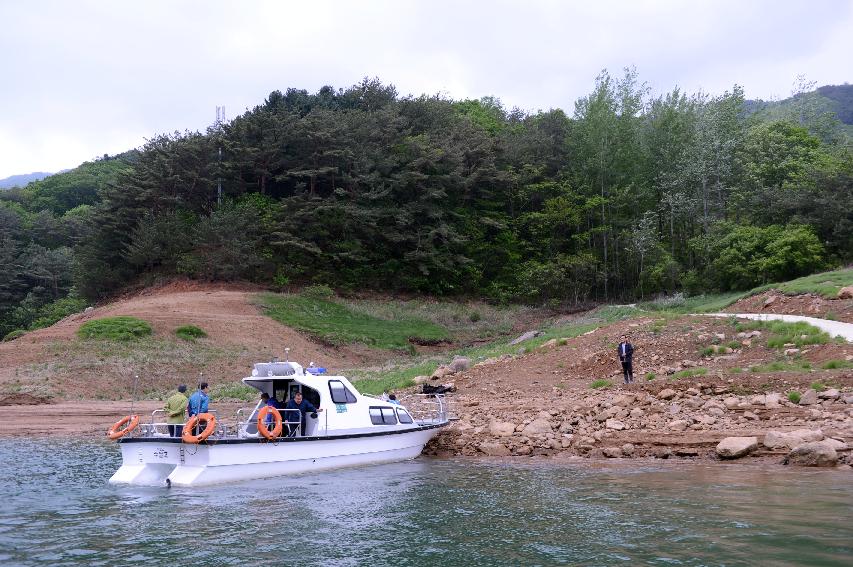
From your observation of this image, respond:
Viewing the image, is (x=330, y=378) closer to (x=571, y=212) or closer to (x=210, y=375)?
(x=210, y=375)

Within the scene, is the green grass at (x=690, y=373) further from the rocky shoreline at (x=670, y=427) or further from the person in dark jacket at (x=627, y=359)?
the rocky shoreline at (x=670, y=427)

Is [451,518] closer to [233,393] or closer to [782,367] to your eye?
[782,367]

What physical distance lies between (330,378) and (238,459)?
3.32m

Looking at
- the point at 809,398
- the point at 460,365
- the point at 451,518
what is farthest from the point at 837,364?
the point at 451,518

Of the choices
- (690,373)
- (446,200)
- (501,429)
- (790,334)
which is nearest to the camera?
(501,429)

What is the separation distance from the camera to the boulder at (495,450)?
1931cm

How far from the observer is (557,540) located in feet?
36.2

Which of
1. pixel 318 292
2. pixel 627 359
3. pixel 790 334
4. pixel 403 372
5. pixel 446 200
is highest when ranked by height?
pixel 446 200

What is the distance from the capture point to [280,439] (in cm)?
1658

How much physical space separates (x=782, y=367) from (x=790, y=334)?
3188mm

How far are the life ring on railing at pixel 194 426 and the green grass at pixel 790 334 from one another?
18.3 metres

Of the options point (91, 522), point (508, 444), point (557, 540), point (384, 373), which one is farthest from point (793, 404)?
point (384, 373)

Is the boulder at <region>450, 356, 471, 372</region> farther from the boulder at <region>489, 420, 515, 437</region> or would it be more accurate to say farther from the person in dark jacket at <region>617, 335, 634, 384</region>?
the boulder at <region>489, 420, 515, 437</region>

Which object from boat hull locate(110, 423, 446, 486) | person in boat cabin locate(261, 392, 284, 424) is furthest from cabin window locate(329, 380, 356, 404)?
person in boat cabin locate(261, 392, 284, 424)
